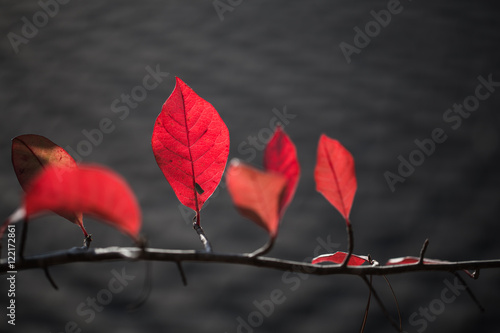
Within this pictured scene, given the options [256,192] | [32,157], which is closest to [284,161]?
[256,192]

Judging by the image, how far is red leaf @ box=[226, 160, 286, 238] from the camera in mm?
152

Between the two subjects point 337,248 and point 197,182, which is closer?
point 197,182

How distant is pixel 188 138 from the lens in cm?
23

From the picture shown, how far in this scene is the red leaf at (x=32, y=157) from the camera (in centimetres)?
22

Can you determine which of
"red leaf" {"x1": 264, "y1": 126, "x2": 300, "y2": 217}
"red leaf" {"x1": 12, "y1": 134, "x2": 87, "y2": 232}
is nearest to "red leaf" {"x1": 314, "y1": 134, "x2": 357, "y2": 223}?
"red leaf" {"x1": 264, "y1": 126, "x2": 300, "y2": 217}

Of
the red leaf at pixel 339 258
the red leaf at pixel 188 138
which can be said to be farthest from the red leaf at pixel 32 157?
the red leaf at pixel 339 258

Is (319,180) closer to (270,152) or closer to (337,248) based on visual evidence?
(270,152)

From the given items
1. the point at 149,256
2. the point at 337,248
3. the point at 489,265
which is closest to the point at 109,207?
the point at 149,256

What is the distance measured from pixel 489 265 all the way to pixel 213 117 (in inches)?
6.1

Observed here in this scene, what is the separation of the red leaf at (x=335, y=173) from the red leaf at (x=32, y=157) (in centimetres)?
14

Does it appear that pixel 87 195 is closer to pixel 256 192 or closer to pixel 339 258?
pixel 256 192

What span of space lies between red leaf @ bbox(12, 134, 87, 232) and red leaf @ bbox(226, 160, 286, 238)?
11 cm

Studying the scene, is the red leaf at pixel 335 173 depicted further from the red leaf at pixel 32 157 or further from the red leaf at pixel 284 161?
the red leaf at pixel 32 157

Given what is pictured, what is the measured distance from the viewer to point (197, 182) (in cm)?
23
